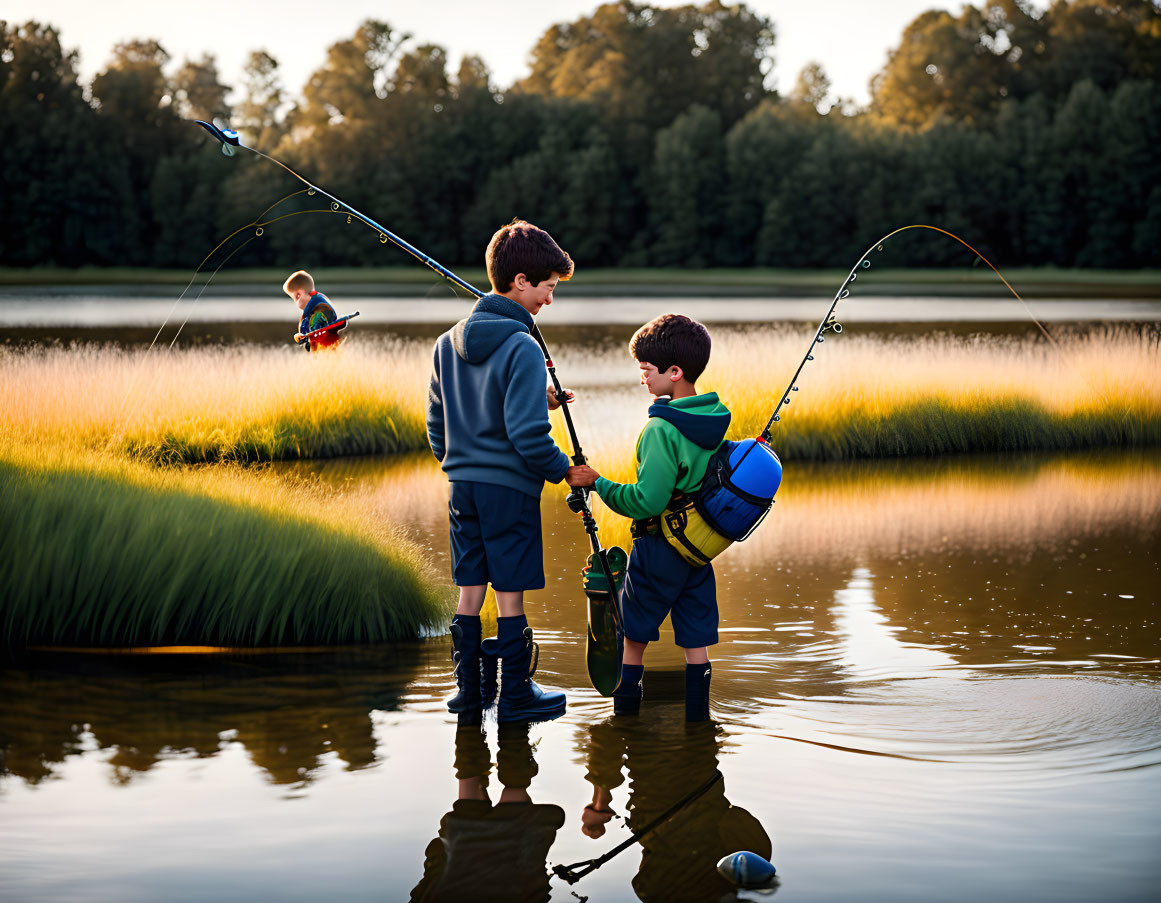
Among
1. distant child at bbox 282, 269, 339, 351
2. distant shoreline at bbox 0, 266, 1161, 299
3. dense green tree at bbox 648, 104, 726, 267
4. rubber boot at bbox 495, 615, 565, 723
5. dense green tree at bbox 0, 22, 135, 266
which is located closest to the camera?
rubber boot at bbox 495, 615, 565, 723

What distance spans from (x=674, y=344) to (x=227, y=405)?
8.99 m

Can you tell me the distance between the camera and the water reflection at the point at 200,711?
418 centimetres

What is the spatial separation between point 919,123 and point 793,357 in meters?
76.0

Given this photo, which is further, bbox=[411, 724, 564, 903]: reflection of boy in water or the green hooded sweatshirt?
the green hooded sweatshirt

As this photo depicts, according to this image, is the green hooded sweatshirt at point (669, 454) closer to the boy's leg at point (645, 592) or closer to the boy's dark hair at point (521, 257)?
the boy's leg at point (645, 592)

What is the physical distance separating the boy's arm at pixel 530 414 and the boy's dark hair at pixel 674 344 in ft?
1.10

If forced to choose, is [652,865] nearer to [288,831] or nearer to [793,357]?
[288,831]

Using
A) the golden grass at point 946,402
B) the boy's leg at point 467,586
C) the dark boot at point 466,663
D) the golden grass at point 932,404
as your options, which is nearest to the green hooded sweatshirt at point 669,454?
the boy's leg at point 467,586

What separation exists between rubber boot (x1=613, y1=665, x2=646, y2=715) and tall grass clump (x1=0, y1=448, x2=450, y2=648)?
1523mm

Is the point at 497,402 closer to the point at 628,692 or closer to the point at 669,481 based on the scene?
the point at 669,481

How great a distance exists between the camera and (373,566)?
19.1ft

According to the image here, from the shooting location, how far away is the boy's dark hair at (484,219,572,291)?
A: 4.21 metres

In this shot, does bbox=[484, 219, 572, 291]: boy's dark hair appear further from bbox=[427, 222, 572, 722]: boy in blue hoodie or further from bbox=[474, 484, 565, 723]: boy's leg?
bbox=[474, 484, 565, 723]: boy's leg

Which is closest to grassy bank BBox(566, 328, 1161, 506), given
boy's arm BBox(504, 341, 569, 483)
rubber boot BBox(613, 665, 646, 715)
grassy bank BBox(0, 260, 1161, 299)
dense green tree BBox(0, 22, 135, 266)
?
rubber boot BBox(613, 665, 646, 715)
